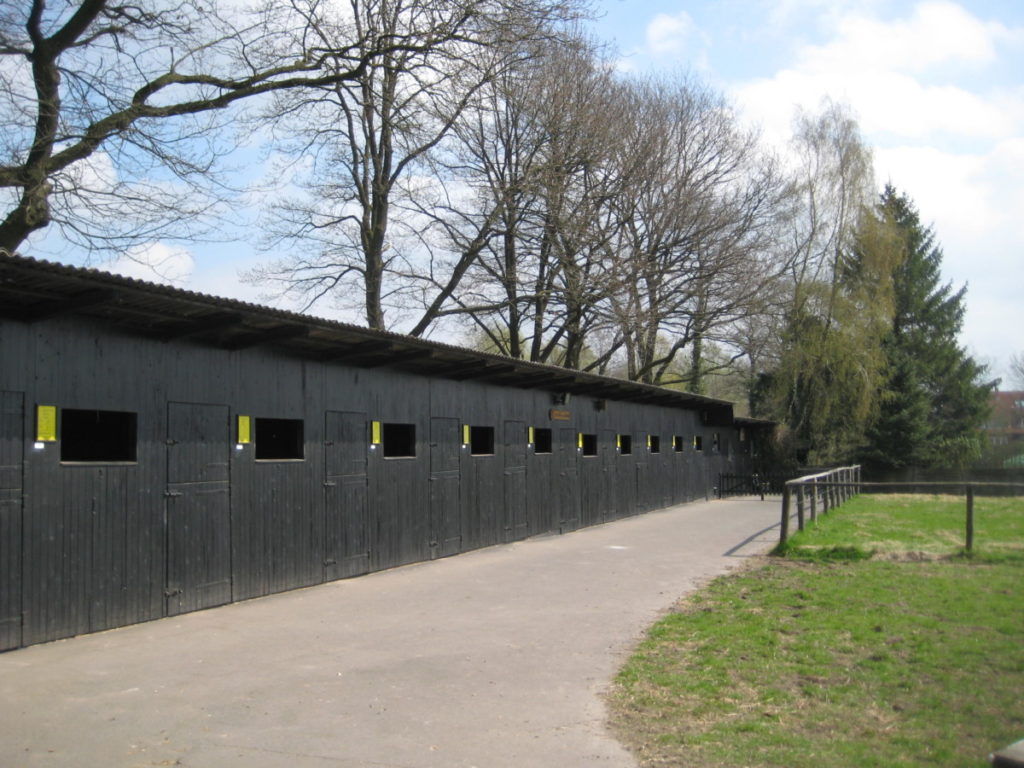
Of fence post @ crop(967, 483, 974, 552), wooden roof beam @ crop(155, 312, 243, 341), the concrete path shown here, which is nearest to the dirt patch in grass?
the concrete path

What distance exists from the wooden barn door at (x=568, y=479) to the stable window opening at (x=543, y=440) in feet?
0.78

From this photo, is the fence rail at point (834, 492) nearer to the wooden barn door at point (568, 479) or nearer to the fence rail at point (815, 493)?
the fence rail at point (815, 493)

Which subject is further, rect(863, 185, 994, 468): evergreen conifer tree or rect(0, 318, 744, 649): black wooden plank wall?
rect(863, 185, 994, 468): evergreen conifer tree

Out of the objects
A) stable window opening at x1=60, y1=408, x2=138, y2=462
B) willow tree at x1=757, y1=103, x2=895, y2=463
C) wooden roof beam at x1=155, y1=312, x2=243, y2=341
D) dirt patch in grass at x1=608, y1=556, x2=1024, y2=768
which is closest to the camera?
dirt patch in grass at x1=608, y1=556, x2=1024, y2=768

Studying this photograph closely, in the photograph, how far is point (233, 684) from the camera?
20.6ft

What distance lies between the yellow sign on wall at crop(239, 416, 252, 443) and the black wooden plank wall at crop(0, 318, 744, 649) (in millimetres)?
69

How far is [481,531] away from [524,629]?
266 inches

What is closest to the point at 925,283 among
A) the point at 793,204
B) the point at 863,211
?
the point at 863,211

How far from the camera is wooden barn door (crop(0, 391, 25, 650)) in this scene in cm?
720

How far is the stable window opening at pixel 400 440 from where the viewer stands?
43.8 ft

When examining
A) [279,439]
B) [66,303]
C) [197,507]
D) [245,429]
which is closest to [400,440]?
[279,439]

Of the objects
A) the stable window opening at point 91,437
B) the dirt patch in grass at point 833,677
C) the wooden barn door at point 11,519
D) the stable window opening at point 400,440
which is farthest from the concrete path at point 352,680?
the stable window opening at point 91,437

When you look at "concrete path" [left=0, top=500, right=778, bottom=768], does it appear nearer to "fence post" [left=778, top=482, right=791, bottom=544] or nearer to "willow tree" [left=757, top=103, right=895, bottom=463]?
"fence post" [left=778, top=482, right=791, bottom=544]

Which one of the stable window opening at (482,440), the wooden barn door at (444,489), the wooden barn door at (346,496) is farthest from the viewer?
the stable window opening at (482,440)
